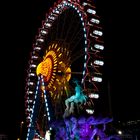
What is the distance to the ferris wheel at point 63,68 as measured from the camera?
1880 cm

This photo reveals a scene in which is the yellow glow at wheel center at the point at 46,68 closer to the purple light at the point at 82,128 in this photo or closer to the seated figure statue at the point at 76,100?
the seated figure statue at the point at 76,100

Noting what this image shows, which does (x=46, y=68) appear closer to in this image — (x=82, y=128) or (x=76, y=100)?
(x=76, y=100)

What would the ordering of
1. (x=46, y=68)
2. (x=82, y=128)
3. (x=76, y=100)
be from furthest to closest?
(x=46, y=68) → (x=76, y=100) → (x=82, y=128)

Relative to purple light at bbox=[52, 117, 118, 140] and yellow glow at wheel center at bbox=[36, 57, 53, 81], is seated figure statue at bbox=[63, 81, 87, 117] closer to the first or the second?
purple light at bbox=[52, 117, 118, 140]

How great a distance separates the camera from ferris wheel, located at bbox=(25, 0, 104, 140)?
18797mm

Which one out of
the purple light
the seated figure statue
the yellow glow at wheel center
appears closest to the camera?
the purple light

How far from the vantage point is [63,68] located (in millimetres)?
20875

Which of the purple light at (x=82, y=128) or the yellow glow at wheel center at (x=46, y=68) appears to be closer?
the purple light at (x=82, y=128)

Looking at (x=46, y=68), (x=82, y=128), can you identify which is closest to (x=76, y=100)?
(x=82, y=128)

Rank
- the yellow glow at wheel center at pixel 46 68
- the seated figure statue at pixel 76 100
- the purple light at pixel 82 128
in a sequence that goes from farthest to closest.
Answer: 1. the yellow glow at wheel center at pixel 46 68
2. the seated figure statue at pixel 76 100
3. the purple light at pixel 82 128

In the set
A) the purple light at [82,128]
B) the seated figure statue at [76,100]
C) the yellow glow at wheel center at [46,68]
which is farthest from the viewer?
the yellow glow at wheel center at [46,68]

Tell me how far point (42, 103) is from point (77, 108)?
4217mm

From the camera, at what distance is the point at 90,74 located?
62.1 ft
